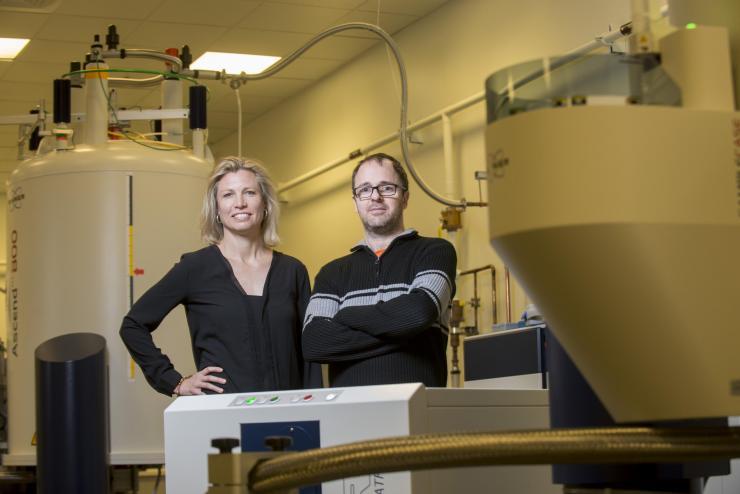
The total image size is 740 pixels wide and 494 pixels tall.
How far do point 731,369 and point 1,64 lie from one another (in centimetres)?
626

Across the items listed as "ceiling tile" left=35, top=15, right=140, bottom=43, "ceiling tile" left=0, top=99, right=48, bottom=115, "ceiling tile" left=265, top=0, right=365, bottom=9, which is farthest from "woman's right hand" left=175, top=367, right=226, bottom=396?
"ceiling tile" left=0, top=99, right=48, bottom=115

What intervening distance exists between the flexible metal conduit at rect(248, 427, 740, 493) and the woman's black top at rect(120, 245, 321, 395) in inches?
59.2

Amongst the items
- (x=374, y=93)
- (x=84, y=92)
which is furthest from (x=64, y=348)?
(x=374, y=93)

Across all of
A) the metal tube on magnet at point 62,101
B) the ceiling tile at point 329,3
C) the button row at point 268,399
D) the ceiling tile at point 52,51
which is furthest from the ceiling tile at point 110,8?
the button row at point 268,399

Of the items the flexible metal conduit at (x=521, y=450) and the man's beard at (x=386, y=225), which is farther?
the man's beard at (x=386, y=225)

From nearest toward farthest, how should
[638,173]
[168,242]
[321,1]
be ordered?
[638,173] < [168,242] < [321,1]

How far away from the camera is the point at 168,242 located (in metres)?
3.82

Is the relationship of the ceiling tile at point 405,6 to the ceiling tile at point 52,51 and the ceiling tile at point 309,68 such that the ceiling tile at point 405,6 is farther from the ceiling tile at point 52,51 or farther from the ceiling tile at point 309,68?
the ceiling tile at point 52,51

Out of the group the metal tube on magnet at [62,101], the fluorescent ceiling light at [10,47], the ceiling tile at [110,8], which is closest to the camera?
the metal tube on magnet at [62,101]

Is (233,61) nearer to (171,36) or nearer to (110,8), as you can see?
(171,36)

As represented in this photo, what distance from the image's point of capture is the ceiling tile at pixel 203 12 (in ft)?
18.2

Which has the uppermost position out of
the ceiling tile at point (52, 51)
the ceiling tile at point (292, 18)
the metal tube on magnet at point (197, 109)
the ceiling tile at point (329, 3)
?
the ceiling tile at point (329, 3)

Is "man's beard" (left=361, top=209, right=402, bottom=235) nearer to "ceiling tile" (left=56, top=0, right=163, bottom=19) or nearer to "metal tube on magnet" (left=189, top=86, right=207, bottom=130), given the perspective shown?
"metal tube on magnet" (left=189, top=86, right=207, bottom=130)

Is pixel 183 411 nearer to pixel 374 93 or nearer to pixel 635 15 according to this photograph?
pixel 635 15
